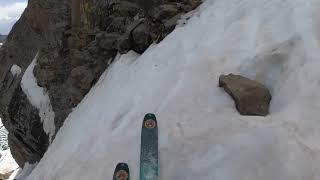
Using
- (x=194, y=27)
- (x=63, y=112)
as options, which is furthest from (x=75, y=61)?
(x=194, y=27)

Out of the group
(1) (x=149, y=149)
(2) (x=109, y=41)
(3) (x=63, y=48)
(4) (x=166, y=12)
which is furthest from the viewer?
(3) (x=63, y=48)

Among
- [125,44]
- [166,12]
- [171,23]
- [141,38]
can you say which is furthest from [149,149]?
[166,12]

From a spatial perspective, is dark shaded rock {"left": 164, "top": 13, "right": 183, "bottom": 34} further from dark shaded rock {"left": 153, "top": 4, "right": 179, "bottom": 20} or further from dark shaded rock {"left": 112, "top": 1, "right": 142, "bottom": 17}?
dark shaded rock {"left": 112, "top": 1, "right": 142, "bottom": 17}

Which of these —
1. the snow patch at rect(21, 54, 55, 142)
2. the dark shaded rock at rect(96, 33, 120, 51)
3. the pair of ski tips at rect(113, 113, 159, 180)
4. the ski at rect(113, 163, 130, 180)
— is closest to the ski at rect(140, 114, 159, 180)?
the pair of ski tips at rect(113, 113, 159, 180)

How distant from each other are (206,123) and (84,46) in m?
6.24

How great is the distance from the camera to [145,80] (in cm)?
627

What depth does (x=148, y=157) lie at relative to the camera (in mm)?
4117

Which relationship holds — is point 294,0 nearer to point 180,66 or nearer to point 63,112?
point 180,66

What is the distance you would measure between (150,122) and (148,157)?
2.02 ft

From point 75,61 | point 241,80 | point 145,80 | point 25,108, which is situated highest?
point 241,80

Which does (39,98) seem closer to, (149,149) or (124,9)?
(124,9)

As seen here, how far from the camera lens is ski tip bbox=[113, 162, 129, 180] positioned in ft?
13.3

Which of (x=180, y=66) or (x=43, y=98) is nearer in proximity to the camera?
(x=180, y=66)

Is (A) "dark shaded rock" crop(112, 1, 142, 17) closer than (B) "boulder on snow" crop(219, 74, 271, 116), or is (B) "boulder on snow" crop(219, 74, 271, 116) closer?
(B) "boulder on snow" crop(219, 74, 271, 116)
